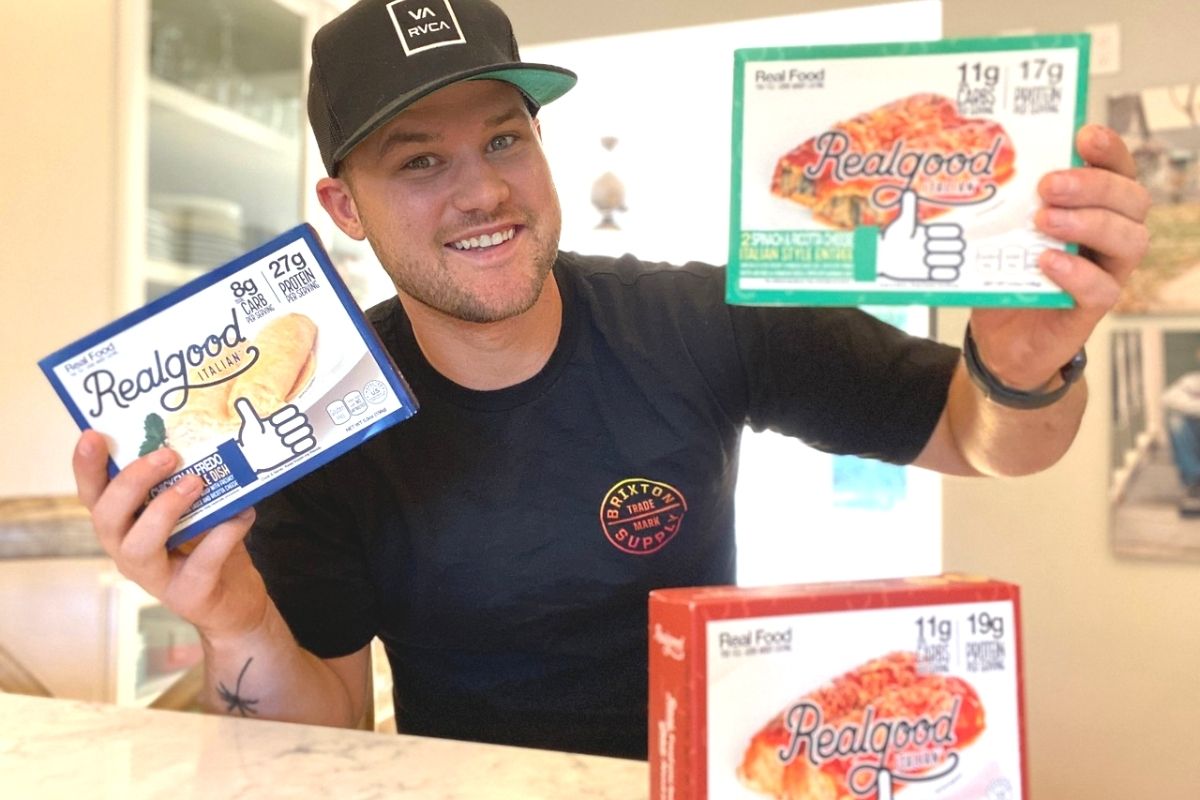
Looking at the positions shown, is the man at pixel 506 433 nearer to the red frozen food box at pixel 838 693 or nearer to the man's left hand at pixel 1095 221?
the man's left hand at pixel 1095 221

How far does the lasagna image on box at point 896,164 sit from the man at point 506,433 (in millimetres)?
364

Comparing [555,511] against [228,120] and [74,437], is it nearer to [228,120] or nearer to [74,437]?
[74,437]

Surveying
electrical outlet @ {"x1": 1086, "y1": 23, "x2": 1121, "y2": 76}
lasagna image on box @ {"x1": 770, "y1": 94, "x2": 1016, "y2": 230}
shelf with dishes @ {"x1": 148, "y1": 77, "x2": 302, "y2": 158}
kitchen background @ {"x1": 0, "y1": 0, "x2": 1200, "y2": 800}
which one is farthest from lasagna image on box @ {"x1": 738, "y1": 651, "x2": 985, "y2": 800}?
shelf with dishes @ {"x1": 148, "y1": 77, "x2": 302, "y2": 158}

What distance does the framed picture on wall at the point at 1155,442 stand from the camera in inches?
75.7

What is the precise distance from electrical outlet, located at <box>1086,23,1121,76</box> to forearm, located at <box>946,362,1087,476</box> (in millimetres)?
1398

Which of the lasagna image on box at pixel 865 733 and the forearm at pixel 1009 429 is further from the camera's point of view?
the forearm at pixel 1009 429

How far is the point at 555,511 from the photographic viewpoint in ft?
3.30

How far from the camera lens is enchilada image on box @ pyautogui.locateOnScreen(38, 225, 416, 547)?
707mm

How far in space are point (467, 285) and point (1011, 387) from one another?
0.53 meters

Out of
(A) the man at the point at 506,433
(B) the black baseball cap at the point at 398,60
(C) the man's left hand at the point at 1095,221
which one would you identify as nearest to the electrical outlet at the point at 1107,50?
(A) the man at the point at 506,433

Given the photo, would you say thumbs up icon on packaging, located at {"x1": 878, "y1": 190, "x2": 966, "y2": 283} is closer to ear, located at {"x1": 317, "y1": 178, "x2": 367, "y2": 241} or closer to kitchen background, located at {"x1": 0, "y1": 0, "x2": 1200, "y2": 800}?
ear, located at {"x1": 317, "y1": 178, "x2": 367, "y2": 241}

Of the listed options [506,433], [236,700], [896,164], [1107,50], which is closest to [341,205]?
[506,433]

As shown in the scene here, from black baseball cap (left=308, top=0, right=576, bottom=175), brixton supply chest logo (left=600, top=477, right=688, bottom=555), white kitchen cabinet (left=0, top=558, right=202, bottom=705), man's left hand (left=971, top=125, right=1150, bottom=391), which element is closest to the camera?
man's left hand (left=971, top=125, right=1150, bottom=391)

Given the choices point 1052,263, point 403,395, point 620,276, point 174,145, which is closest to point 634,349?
point 620,276
